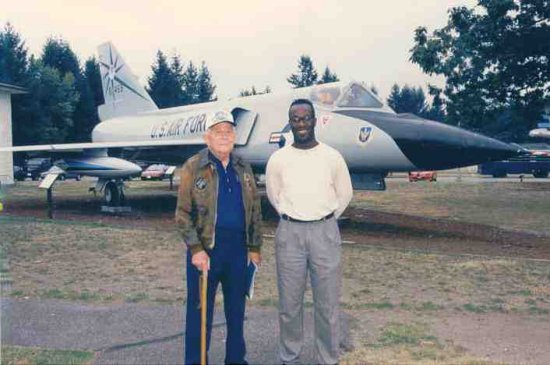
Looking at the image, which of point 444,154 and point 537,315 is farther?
point 444,154

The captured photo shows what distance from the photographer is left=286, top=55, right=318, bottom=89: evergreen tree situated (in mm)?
93625

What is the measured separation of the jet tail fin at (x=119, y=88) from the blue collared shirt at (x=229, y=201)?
1766 centimetres

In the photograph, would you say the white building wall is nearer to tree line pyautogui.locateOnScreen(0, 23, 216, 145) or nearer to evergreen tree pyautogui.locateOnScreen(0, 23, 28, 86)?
tree line pyautogui.locateOnScreen(0, 23, 216, 145)

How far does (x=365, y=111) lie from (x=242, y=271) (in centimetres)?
815

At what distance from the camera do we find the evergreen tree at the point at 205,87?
3375 inches

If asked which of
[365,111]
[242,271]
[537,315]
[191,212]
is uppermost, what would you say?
[365,111]

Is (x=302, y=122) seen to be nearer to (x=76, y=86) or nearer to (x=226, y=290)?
(x=226, y=290)

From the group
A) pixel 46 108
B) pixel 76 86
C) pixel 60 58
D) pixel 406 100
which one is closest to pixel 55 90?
pixel 46 108

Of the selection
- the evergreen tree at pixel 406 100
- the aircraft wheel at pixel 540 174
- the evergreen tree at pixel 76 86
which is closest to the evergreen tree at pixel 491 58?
the aircraft wheel at pixel 540 174

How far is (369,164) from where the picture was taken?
37.0 feet

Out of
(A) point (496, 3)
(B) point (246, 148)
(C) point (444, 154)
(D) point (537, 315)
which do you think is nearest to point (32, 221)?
(B) point (246, 148)

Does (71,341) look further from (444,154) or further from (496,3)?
(496,3)

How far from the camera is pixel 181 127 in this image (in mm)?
16594

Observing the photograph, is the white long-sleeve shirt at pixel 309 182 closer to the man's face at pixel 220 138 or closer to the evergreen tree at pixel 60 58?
the man's face at pixel 220 138
